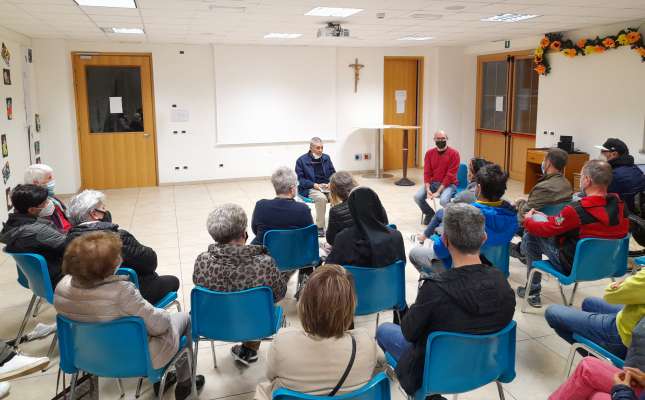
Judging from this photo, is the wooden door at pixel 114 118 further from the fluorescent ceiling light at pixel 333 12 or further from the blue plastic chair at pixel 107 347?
the blue plastic chair at pixel 107 347

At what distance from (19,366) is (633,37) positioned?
7.92 meters

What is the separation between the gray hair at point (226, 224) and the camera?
2867 mm

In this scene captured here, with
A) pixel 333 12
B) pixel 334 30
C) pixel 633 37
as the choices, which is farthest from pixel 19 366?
pixel 633 37

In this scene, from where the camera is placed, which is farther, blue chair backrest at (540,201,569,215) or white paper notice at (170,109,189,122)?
white paper notice at (170,109,189,122)

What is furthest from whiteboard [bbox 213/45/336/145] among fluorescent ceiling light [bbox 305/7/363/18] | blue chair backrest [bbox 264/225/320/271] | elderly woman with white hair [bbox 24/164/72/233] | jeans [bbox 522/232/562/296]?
jeans [bbox 522/232/562/296]

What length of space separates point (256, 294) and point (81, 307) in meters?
0.81

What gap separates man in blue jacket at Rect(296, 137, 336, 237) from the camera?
251 inches

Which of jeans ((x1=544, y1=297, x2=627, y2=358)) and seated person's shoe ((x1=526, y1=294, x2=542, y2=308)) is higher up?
jeans ((x1=544, y1=297, x2=627, y2=358))

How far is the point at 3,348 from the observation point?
2998 mm

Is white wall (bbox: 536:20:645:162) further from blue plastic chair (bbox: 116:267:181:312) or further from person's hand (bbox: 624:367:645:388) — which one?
blue plastic chair (bbox: 116:267:181:312)

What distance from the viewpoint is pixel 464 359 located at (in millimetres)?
2197

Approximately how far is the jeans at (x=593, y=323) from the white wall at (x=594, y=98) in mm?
5404

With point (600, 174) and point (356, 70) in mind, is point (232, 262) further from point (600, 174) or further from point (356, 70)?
point (356, 70)

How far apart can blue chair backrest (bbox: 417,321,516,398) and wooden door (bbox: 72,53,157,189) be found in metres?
8.83
